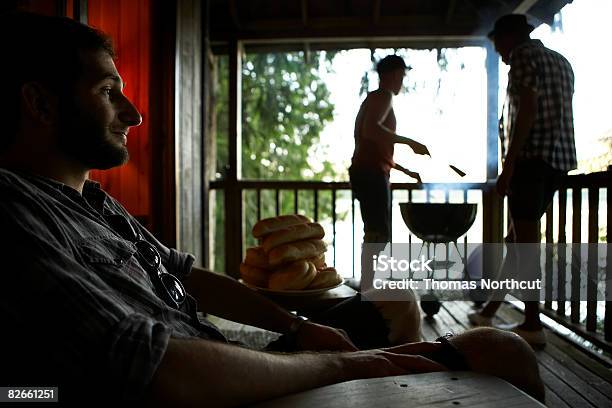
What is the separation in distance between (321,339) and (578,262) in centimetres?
213

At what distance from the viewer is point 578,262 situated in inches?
104

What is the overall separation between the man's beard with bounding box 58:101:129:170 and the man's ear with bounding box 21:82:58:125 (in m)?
0.02

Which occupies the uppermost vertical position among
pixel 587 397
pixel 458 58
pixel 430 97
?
pixel 458 58

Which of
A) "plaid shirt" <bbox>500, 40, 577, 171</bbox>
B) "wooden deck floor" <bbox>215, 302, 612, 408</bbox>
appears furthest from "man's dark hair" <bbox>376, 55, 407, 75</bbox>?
"wooden deck floor" <bbox>215, 302, 612, 408</bbox>

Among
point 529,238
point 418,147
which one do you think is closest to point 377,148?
point 418,147

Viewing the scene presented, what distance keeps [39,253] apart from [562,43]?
3501 millimetres

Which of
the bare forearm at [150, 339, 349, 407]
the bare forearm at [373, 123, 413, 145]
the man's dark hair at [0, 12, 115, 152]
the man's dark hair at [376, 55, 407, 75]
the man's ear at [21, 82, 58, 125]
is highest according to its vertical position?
the man's dark hair at [376, 55, 407, 75]

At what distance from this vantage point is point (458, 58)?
442 centimetres

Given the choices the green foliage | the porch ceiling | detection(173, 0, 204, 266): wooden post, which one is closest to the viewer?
detection(173, 0, 204, 266): wooden post

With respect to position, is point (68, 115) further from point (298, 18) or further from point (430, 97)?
point (430, 97)

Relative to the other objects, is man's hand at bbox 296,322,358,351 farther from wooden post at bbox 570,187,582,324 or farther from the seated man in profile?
wooden post at bbox 570,187,582,324

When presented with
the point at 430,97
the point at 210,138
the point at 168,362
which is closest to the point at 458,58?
the point at 430,97

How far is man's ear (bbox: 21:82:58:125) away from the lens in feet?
2.93

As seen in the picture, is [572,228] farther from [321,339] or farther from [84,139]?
[84,139]
